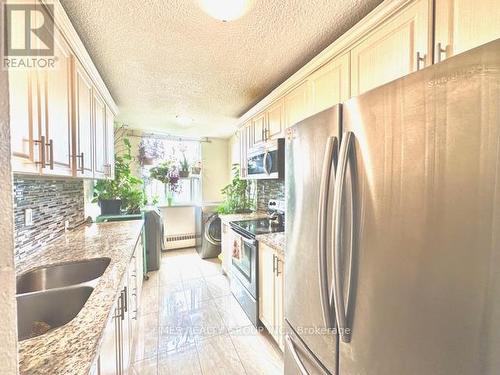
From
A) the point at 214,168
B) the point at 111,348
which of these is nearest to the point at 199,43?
the point at 111,348

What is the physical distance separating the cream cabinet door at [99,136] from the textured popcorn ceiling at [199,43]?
0.25 meters

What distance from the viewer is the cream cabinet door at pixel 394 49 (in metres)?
0.97

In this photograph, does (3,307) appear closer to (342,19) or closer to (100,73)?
(342,19)

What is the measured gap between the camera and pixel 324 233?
0.89 m

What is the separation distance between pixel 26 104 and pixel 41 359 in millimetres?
941

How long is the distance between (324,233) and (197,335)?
5.64 ft

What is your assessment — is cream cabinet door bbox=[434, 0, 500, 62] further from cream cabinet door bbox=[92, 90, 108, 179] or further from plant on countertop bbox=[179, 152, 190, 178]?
plant on countertop bbox=[179, 152, 190, 178]

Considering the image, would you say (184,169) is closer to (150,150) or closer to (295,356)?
(150,150)

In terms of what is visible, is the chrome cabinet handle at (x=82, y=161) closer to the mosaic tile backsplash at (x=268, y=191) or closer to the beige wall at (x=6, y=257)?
the beige wall at (x=6, y=257)

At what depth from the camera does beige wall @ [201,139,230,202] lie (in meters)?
4.53

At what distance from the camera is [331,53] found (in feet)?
4.75

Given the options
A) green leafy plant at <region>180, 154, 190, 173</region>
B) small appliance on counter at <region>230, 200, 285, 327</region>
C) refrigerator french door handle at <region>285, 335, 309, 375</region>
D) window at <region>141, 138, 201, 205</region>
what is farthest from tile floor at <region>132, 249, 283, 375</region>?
green leafy plant at <region>180, 154, 190, 173</region>

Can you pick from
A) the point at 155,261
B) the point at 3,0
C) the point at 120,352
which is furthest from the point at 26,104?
the point at 155,261

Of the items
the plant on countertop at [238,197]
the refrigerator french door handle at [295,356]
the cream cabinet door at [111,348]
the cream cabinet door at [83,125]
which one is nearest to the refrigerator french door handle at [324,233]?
the refrigerator french door handle at [295,356]
